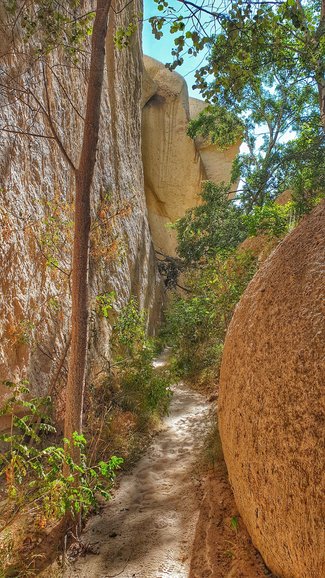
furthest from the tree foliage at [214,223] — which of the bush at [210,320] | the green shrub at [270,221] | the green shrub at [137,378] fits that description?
the green shrub at [137,378]

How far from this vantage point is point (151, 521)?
340 cm

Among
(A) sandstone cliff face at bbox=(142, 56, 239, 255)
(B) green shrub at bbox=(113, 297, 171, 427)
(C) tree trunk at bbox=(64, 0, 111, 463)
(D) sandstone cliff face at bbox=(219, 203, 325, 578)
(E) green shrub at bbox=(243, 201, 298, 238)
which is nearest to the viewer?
(D) sandstone cliff face at bbox=(219, 203, 325, 578)

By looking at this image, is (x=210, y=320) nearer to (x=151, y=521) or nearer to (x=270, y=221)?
(x=270, y=221)

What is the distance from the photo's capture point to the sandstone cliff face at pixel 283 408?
1843mm

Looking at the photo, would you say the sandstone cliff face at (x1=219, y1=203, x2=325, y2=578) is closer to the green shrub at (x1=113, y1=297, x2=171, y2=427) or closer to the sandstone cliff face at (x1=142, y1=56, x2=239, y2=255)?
the green shrub at (x1=113, y1=297, x2=171, y2=427)

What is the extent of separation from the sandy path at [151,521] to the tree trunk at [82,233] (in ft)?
2.63

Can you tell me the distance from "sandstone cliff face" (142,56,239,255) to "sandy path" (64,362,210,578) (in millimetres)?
12127

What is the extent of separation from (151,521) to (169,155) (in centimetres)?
1490

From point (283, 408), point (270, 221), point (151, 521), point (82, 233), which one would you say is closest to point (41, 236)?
point (82, 233)

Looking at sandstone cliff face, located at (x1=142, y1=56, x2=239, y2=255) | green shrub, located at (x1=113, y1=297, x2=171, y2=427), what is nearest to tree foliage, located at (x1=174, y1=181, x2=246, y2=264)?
sandstone cliff face, located at (x1=142, y1=56, x2=239, y2=255)

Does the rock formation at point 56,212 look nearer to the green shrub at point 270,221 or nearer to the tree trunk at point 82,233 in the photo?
the tree trunk at point 82,233

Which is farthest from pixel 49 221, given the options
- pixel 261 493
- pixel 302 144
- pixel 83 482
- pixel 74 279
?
pixel 302 144

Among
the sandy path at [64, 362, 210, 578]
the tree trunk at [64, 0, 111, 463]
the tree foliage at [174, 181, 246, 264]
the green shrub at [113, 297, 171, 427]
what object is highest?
the tree foliage at [174, 181, 246, 264]

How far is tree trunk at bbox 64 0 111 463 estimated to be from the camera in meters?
3.12
